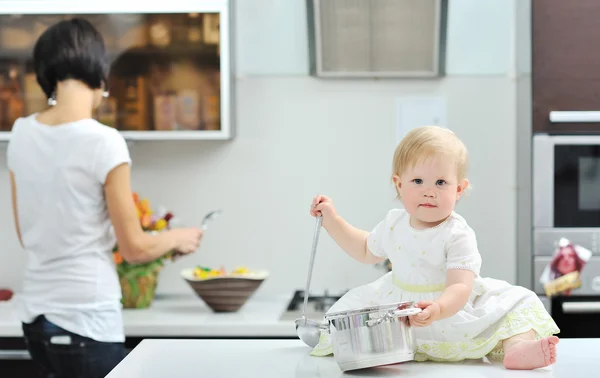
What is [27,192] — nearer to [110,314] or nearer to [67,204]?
[67,204]

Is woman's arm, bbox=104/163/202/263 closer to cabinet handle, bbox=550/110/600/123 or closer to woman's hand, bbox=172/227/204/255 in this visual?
woman's hand, bbox=172/227/204/255

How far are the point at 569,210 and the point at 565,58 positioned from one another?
0.44 meters

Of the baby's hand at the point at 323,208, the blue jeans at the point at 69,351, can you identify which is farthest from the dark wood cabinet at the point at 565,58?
the blue jeans at the point at 69,351

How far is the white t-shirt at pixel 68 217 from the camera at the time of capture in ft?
5.65

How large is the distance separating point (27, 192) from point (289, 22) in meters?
1.21

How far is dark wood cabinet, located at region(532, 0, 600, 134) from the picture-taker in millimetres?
2246

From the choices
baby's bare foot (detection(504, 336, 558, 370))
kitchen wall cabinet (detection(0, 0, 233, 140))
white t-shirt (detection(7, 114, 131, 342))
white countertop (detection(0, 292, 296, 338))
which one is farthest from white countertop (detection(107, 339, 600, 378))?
kitchen wall cabinet (detection(0, 0, 233, 140))

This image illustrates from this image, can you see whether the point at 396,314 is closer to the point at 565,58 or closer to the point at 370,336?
the point at 370,336

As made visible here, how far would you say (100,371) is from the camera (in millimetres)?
1771

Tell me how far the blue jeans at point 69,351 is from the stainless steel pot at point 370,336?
896 millimetres

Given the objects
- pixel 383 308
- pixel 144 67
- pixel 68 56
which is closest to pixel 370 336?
pixel 383 308

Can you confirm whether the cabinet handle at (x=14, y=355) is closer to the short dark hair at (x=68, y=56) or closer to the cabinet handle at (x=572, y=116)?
the short dark hair at (x=68, y=56)

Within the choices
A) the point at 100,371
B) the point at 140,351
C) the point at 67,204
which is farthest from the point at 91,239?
the point at 140,351

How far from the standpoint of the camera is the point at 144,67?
2.46m
